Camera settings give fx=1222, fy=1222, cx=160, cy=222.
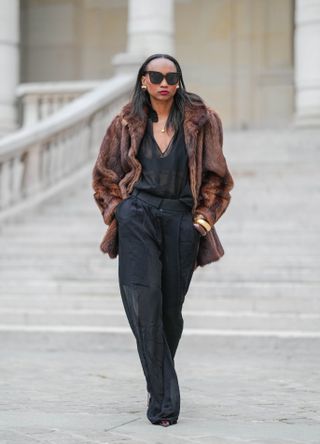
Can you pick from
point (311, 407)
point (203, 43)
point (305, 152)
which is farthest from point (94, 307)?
point (203, 43)

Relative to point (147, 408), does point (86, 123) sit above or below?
above

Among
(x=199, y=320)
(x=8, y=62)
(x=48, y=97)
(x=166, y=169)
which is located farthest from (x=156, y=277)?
(x=8, y=62)

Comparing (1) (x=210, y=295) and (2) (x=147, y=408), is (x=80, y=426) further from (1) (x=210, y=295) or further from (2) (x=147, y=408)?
(1) (x=210, y=295)

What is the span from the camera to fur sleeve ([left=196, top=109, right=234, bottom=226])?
591cm

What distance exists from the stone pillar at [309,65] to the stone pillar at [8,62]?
4.53m

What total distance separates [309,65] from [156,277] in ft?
41.1

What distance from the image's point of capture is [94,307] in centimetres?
1063

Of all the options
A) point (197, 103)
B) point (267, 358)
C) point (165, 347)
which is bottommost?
point (267, 358)

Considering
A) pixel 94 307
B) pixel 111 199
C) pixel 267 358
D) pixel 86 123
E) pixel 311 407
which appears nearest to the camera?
pixel 111 199

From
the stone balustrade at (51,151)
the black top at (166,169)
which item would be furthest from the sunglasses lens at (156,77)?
the stone balustrade at (51,151)

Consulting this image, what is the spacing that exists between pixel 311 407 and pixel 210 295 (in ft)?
14.0

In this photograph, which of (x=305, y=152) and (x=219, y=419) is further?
(x=305, y=152)

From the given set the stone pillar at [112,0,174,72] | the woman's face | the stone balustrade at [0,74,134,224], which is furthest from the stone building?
the woman's face

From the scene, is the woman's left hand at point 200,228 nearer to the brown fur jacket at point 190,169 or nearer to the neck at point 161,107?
the brown fur jacket at point 190,169
